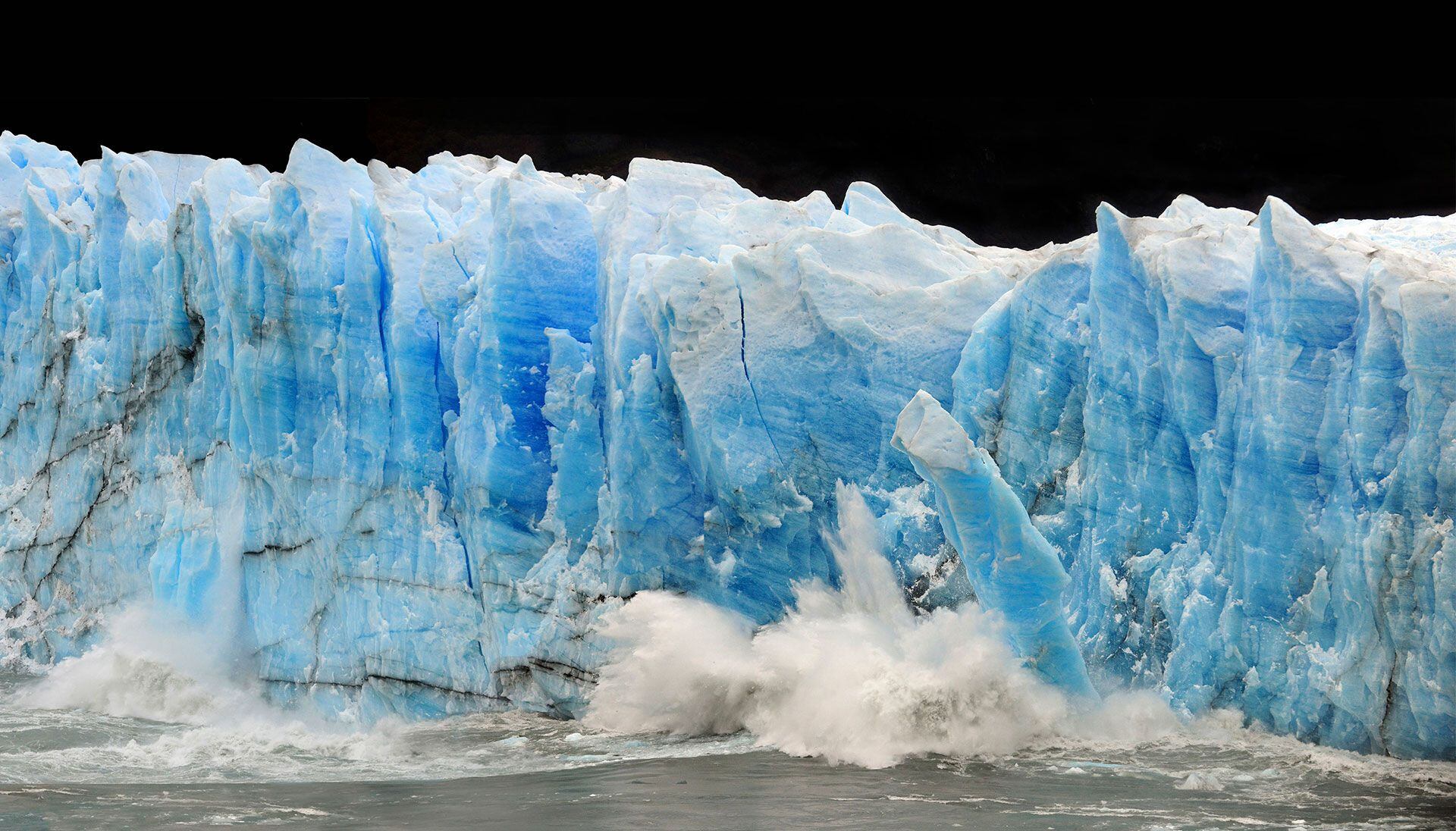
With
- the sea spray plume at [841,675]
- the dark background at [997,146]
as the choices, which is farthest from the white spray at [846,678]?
the dark background at [997,146]

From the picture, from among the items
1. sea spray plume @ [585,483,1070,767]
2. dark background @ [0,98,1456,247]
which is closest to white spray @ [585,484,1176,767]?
sea spray plume @ [585,483,1070,767]

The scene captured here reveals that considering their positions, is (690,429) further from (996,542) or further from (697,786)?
(697,786)

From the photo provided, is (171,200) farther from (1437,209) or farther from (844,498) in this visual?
(1437,209)

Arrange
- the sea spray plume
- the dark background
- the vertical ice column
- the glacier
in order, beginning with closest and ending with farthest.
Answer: the vertical ice column < the glacier < the sea spray plume < the dark background

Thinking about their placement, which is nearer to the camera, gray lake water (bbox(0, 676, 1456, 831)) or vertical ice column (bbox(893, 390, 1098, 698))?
gray lake water (bbox(0, 676, 1456, 831))

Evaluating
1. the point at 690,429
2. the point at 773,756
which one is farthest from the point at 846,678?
the point at 690,429

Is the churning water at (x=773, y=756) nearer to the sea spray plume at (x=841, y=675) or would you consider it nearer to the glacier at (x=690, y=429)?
the sea spray plume at (x=841, y=675)

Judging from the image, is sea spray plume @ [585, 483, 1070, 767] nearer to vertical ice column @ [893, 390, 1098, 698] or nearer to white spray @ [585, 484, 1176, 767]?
white spray @ [585, 484, 1176, 767]

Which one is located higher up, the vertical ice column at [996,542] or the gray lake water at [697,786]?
the vertical ice column at [996,542]
